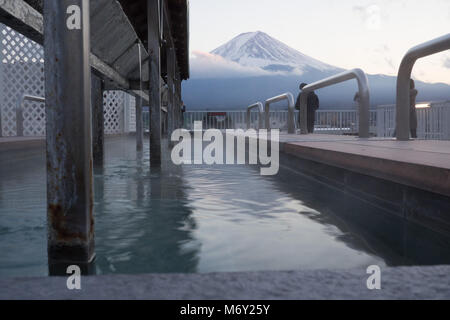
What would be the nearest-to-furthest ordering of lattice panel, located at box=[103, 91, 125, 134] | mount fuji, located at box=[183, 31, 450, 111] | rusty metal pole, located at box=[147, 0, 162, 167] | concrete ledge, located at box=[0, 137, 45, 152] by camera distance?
rusty metal pole, located at box=[147, 0, 162, 167], concrete ledge, located at box=[0, 137, 45, 152], lattice panel, located at box=[103, 91, 125, 134], mount fuji, located at box=[183, 31, 450, 111]

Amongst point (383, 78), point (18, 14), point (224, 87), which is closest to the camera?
point (18, 14)

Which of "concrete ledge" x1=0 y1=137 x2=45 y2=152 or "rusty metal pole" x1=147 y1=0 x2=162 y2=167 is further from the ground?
"rusty metal pole" x1=147 y1=0 x2=162 y2=167

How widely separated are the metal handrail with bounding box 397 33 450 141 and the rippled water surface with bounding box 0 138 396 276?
1.17 m

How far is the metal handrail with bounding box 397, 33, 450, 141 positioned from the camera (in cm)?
311

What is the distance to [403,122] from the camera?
12.5 ft

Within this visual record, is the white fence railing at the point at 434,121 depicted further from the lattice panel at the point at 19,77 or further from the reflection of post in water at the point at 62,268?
the lattice panel at the point at 19,77

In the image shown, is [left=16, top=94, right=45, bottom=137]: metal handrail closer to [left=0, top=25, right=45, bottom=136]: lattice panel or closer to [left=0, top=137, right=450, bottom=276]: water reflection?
[left=0, top=25, right=45, bottom=136]: lattice panel

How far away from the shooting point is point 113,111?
1416 centimetres

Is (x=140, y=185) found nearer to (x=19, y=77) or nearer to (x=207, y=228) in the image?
(x=207, y=228)

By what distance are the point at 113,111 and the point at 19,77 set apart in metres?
4.09

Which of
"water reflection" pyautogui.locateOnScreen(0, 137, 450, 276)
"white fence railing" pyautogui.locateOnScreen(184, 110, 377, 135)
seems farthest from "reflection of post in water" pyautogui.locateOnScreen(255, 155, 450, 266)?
"white fence railing" pyautogui.locateOnScreen(184, 110, 377, 135)

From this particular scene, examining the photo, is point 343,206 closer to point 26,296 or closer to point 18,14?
point 18,14
